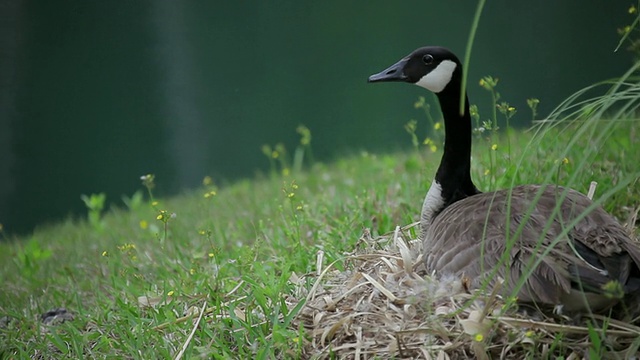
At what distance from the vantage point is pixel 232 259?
373 cm

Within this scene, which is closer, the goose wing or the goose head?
the goose wing

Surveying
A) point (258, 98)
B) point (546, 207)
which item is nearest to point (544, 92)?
point (258, 98)

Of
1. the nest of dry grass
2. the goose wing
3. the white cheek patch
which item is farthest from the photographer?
the white cheek patch

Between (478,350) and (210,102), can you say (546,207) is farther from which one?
(210,102)

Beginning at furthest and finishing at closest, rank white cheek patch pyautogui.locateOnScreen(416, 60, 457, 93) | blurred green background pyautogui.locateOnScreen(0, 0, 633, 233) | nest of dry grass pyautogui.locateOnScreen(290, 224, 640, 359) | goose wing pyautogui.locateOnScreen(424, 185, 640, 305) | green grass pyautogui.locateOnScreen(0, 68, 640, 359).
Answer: blurred green background pyautogui.locateOnScreen(0, 0, 633, 233)
white cheek patch pyautogui.locateOnScreen(416, 60, 457, 93)
green grass pyautogui.locateOnScreen(0, 68, 640, 359)
nest of dry grass pyautogui.locateOnScreen(290, 224, 640, 359)
goose wing pyautogui.locateOnScreen(424, 185, 640, 305)

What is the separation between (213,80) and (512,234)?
841cm

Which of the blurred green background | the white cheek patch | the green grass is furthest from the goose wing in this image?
the blurred green background

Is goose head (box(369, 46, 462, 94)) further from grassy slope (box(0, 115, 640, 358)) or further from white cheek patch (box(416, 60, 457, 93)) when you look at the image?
grassy slope (box(0, 115, 640, 358))

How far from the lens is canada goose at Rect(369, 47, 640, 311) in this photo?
229cm

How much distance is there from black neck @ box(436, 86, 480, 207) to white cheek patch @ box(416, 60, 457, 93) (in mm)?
51

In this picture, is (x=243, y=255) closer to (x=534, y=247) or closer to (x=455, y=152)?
(x=455, y=152)

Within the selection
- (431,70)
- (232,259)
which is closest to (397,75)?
(431,70)

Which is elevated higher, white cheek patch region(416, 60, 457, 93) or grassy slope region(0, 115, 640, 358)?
white cheek patch region(416, 60, 457, 93)

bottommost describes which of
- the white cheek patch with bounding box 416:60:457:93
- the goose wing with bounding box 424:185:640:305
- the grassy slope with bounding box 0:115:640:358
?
the grassy slope with bounding box 0:115:640:358
